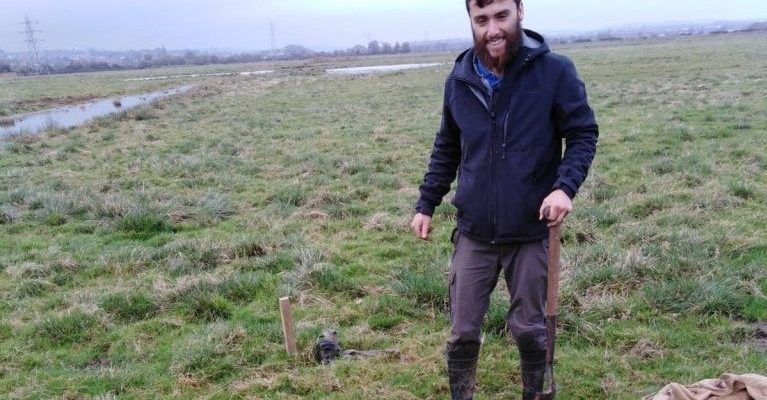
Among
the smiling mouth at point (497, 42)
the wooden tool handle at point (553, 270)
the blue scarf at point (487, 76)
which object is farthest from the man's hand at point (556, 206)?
the smiling mouth at point (497, 42)

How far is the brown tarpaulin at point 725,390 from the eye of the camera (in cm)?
321

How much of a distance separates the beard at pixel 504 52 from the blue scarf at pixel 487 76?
46 millimetres

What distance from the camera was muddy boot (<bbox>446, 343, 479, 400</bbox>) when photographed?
11.9 feet

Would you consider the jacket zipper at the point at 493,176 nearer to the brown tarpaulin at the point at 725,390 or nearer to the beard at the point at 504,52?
the beard at the point at 504,52

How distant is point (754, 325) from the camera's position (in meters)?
4.78

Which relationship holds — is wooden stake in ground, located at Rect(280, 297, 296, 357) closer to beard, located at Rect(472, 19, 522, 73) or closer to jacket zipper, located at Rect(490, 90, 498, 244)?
jacket zipper, located at Rect(490, 90, 498, 244)

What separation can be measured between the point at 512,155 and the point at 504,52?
0.51 meters

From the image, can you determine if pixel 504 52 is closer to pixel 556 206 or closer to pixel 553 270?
pixel 556 206

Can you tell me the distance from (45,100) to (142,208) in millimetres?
35104

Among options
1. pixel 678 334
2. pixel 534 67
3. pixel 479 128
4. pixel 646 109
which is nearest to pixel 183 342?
pixel 479 128

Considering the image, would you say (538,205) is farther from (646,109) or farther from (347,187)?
(646,109)

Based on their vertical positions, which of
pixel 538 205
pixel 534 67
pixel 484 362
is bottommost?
pixel 484 362

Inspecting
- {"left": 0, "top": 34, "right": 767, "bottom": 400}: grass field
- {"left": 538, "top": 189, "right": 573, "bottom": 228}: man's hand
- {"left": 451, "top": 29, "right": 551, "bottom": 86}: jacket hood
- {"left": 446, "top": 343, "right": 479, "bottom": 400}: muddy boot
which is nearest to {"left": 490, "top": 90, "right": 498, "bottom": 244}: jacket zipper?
{"left": 451, "top": 29, "right": 551, "bottom": 86}: jacket hood

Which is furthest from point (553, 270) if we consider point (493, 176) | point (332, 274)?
point (332, 274)
